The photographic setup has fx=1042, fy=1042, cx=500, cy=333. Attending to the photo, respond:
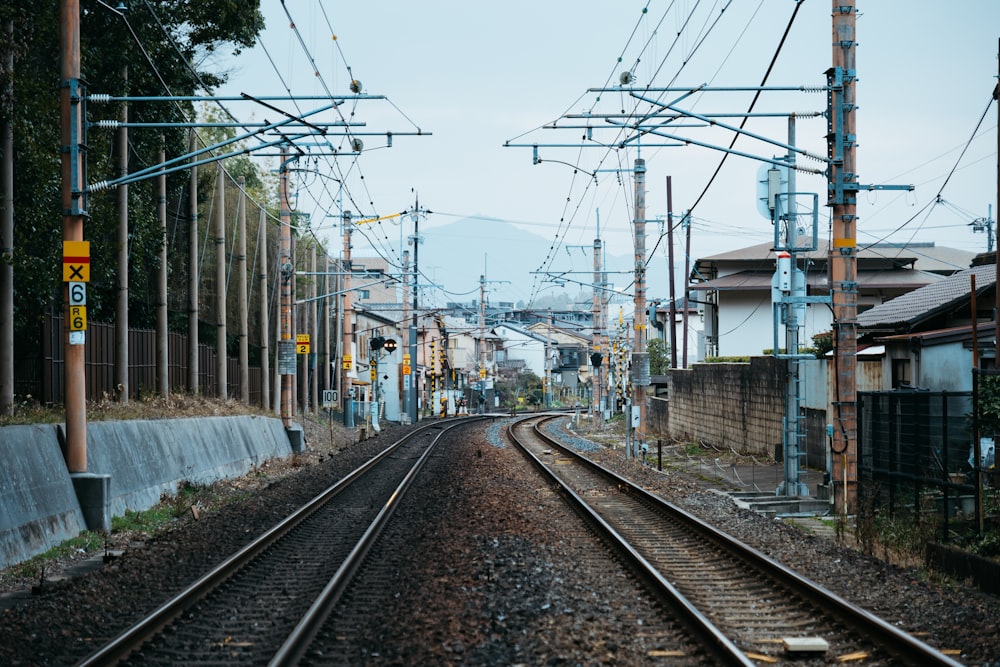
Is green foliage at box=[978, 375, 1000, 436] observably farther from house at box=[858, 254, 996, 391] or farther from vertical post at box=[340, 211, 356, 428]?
vertical post at box=[340, 211, 356, 428]

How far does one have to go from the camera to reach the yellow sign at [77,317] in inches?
563

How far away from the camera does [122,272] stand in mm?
21250

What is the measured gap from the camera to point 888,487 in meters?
14.5

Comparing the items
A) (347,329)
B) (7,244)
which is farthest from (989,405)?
(347,329)

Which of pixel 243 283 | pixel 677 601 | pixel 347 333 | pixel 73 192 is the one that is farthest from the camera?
pixel 347 333

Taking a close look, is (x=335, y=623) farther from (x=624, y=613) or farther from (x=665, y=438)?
(x=665, y=438)

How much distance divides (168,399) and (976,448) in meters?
19.8

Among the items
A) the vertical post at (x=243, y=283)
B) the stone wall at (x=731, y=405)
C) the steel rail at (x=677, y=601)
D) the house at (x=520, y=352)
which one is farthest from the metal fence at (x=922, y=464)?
the house at (x=520, y=352)

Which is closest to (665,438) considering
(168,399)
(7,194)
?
(168,399)

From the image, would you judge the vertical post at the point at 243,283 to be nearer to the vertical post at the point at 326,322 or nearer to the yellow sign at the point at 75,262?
the vertical post at the point at 326,322

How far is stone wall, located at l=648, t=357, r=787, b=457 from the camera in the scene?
25.8 m

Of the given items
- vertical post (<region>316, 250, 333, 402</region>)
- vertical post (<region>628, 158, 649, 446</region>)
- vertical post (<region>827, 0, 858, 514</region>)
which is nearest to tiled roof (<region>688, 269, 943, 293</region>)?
vertical post (<region>628, 158, 649, 446</region>)

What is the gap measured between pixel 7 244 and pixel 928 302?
1800cm

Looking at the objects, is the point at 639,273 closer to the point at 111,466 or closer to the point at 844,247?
the point at 844,247
